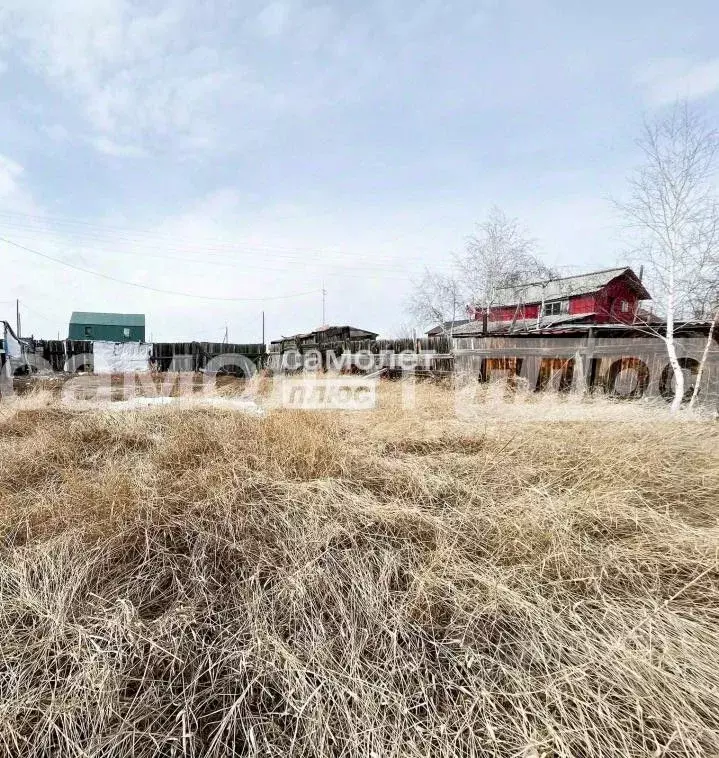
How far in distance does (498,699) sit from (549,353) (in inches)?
278

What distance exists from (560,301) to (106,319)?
3958cm

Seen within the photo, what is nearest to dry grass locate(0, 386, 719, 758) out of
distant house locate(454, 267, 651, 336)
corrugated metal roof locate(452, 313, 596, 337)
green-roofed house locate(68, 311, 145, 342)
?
distant house locate(454, 267, 651, 336)

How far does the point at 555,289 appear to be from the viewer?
22062 millimetres

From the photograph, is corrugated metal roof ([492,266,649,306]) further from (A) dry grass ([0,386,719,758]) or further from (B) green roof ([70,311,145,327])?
(B) green roof ([70,311,145,327])

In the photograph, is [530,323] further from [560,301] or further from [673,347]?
[673,347]

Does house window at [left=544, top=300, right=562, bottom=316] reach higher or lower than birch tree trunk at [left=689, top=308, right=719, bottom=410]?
higher

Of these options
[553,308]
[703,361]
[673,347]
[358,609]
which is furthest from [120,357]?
[553,308]

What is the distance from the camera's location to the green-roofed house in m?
33.0

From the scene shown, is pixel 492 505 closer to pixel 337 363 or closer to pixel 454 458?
pixel 454 458

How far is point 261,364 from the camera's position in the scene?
53.0 ft

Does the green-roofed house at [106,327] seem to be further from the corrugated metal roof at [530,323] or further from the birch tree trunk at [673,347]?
the birch tree trunk at [673,347]

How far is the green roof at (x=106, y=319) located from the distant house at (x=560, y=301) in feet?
107

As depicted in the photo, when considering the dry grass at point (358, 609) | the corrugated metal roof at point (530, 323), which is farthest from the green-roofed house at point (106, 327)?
the dry grass at point (358, 609)

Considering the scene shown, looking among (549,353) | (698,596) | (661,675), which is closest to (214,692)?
(661,675)
